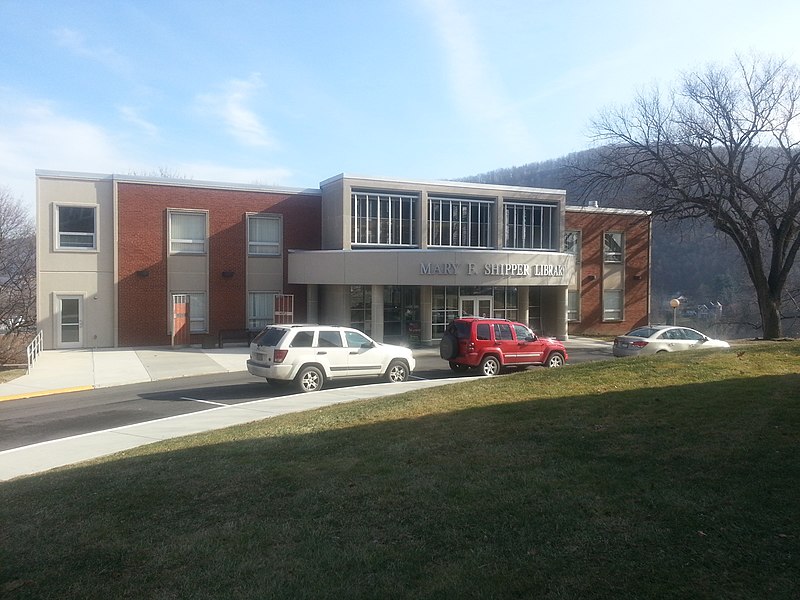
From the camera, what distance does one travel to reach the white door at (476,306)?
32.7 m

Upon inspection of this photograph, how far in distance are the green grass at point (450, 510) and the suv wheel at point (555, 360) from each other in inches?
431

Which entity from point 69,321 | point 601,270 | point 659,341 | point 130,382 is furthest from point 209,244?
point 601,270

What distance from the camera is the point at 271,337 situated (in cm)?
1630

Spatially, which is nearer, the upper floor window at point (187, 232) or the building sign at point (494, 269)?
the building sign at point (494, 269)

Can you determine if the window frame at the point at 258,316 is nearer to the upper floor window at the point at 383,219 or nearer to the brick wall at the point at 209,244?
the brick wall at the point at 209,244

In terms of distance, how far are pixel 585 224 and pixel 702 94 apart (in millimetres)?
9758

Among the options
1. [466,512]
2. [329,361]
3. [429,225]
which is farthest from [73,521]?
[429,225]

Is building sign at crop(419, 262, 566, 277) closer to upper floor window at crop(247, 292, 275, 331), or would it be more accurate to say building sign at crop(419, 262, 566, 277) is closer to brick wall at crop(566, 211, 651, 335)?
upper floor window at crop(247, 292, 275, 331)

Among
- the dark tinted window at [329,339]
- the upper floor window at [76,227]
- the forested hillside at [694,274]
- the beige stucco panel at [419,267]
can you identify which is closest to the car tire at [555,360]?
the dark tinted window at [329,339]

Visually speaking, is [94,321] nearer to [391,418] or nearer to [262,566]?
[391,418]

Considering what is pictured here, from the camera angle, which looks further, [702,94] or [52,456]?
[702,94]

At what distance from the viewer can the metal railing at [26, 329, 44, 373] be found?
2123cm

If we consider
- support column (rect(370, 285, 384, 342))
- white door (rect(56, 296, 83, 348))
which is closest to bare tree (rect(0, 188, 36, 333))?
white door (rect(56, 296, 83, 348))

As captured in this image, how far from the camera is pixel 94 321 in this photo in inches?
1134
